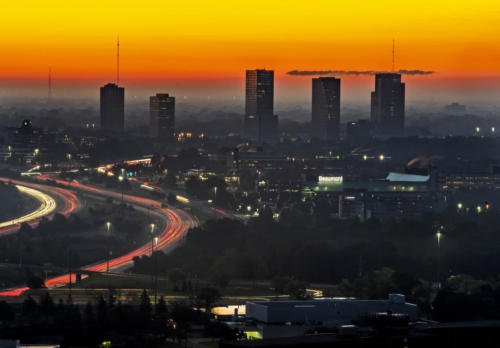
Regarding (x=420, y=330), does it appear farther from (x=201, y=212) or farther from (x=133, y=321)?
(x=201, y=212)

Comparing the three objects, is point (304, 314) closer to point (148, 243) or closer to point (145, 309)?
point (145, 309)

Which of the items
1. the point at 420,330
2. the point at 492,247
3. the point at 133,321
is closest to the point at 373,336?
the point at 420,330

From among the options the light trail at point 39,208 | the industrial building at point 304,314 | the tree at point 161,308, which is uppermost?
the industrial building at point 304,314

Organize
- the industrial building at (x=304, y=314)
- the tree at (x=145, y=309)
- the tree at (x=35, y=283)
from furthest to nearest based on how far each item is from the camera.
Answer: the tree at (x=35, y=283), the tree at (x=145, y=309), the industrial building at (x=304, y=314)

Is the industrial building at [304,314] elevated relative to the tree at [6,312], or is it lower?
elevated

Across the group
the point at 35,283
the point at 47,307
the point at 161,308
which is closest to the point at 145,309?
the point at 161,308

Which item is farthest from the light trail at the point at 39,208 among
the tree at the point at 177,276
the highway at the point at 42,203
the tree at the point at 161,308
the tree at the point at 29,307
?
the tree at the point at 161,308

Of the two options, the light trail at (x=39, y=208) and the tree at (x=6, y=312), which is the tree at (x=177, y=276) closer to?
the tree at (x=6, y=312)
